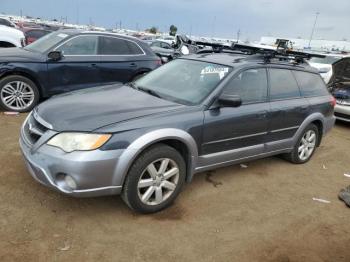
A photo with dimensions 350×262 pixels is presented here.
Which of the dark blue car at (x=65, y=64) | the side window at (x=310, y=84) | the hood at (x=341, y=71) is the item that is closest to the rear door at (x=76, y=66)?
the dark blue car at (x=65, y=64)

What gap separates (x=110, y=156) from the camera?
11.0ft

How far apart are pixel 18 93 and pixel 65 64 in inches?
40.5

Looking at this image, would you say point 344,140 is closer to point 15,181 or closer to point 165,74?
point 165,74

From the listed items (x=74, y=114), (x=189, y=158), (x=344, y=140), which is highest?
(x=74, y=114)

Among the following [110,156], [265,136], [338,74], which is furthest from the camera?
[338,74]

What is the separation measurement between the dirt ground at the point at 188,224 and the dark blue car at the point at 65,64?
2281 mm

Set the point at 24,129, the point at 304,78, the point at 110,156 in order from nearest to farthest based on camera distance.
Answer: the point at 110,156, the point at 24,129, the point at 304,78

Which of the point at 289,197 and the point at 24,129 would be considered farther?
the point at 289,197

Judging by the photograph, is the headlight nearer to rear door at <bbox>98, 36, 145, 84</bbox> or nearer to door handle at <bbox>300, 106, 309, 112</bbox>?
door handle at <bbox>300, 106, 309, 112</bbox>

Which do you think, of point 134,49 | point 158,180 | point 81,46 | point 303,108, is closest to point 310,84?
point 303,108

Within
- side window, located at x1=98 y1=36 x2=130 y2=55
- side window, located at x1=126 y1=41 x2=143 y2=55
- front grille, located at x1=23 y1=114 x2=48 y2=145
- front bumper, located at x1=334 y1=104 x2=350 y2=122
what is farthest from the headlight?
front bumper, located at x1=334 y1=104 x2=350 y2=122

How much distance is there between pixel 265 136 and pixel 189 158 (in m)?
1.33

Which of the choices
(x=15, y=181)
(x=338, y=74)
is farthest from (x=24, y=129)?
(x=338, y=74)

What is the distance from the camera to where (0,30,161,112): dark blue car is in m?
6.94
